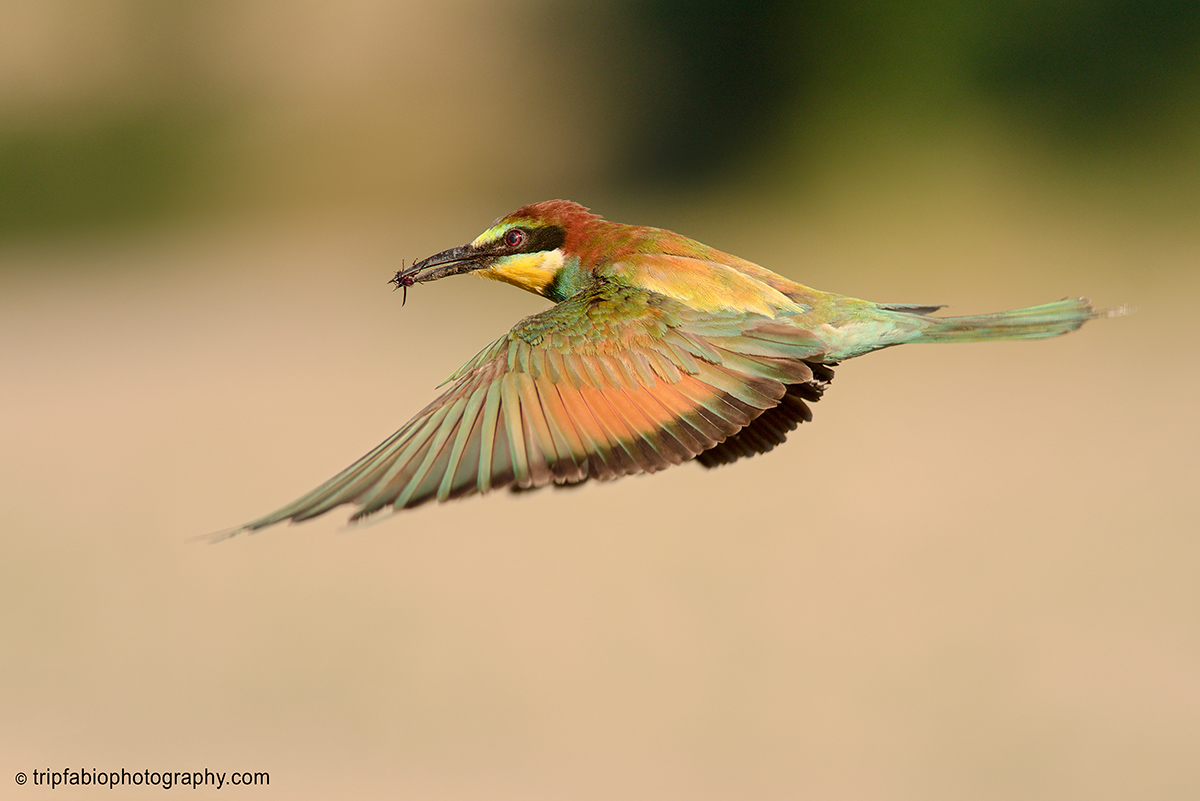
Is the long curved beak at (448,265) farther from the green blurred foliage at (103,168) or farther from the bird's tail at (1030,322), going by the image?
the green blurred foliage at (103,168)

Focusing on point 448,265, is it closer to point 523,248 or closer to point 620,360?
point 523,248

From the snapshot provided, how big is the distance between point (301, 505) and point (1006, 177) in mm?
6659

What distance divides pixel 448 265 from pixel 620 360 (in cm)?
26

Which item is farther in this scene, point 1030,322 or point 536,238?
point 536,238

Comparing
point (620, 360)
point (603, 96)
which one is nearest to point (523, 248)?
point (620, 360)

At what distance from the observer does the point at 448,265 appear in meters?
1.23

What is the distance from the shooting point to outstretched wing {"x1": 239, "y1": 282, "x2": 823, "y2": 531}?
37.6 inches

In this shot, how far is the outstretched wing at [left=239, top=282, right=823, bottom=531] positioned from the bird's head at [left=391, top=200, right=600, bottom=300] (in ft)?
0.39

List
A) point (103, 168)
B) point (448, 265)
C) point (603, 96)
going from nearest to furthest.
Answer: point (448, 265), point (603, 96), point (103, 168)

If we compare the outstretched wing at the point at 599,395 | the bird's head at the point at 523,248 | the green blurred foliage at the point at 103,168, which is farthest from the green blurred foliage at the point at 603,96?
the outstretched wing at the point at 599,395

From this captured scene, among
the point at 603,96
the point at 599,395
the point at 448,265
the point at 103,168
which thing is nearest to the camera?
the point at 599,395

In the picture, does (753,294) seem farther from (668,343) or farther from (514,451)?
(514,451)

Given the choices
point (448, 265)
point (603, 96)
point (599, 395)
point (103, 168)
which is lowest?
point (599, 395)

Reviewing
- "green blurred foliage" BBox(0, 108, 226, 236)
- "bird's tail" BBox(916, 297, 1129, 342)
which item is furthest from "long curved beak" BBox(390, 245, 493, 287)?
"green blurred foliage" BBox(0, 108, 226, 236)
